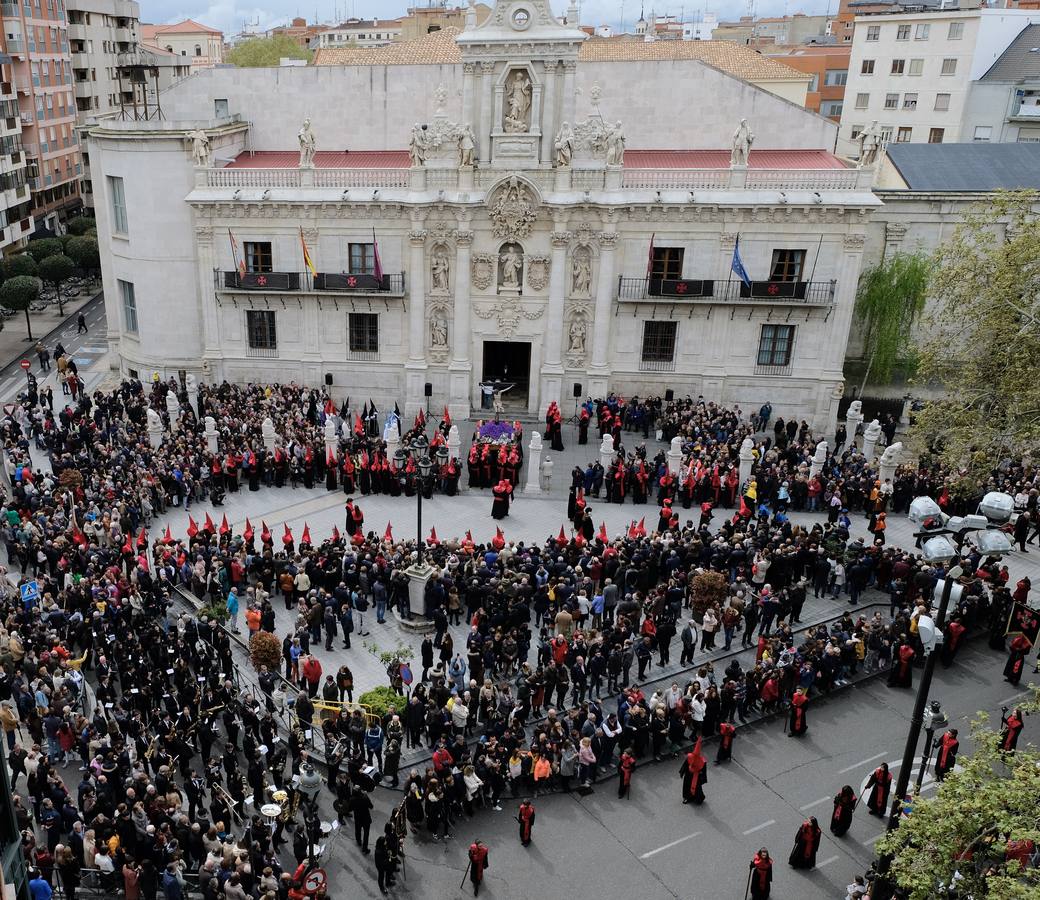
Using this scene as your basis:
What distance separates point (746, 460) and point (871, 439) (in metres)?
5.83

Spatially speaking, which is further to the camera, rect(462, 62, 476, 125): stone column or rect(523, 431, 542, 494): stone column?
rect(462, 62, 476, 125): stone column

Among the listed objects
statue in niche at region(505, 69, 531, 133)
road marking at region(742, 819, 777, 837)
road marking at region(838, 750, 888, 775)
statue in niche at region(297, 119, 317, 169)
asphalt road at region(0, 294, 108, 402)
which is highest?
statue in niche at region(505, 69, 531, 133)

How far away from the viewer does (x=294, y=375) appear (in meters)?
40.8

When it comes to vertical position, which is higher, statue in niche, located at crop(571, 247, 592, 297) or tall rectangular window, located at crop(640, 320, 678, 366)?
statue in niche, located at crop(571, 247, 592, 297)

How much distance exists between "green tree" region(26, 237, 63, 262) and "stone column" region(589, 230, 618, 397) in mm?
37365

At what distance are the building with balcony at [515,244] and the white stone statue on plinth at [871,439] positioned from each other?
160 inches

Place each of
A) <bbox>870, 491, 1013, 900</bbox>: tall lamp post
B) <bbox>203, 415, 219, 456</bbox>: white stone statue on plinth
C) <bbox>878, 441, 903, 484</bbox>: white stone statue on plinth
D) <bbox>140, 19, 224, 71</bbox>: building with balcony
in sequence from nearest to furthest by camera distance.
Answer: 1. <bbox>870, 491, 1013, 900</bbox>: tall lamp post
2. <bbox>878, 441, 903, 484</bbox>: white stone statue on plinth
3. <bbox>203, 415, 219, 456</bbox>: white stone statue on plinth
4. <bbox>140, 19, 224, 71</bbox>: building with balcony

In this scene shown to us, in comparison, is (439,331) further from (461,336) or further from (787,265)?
(787,265)

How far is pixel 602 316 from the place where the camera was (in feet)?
127

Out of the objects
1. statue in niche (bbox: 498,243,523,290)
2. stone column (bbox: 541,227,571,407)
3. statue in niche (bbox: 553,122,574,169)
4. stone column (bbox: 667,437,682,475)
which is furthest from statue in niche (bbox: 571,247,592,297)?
stone column (bbox: 667,437,682,475)

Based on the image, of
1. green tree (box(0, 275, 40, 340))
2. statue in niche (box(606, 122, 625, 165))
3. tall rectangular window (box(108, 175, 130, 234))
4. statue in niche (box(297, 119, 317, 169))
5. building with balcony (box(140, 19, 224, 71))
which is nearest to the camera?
statue in niche (box(606, 122, 625, 165))

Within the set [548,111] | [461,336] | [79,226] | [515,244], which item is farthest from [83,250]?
[548,111]

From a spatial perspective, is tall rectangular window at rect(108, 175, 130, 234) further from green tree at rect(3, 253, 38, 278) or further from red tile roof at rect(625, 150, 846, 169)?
red tile roof at rect(625, 150, 846, 169)

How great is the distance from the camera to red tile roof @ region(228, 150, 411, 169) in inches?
1640
